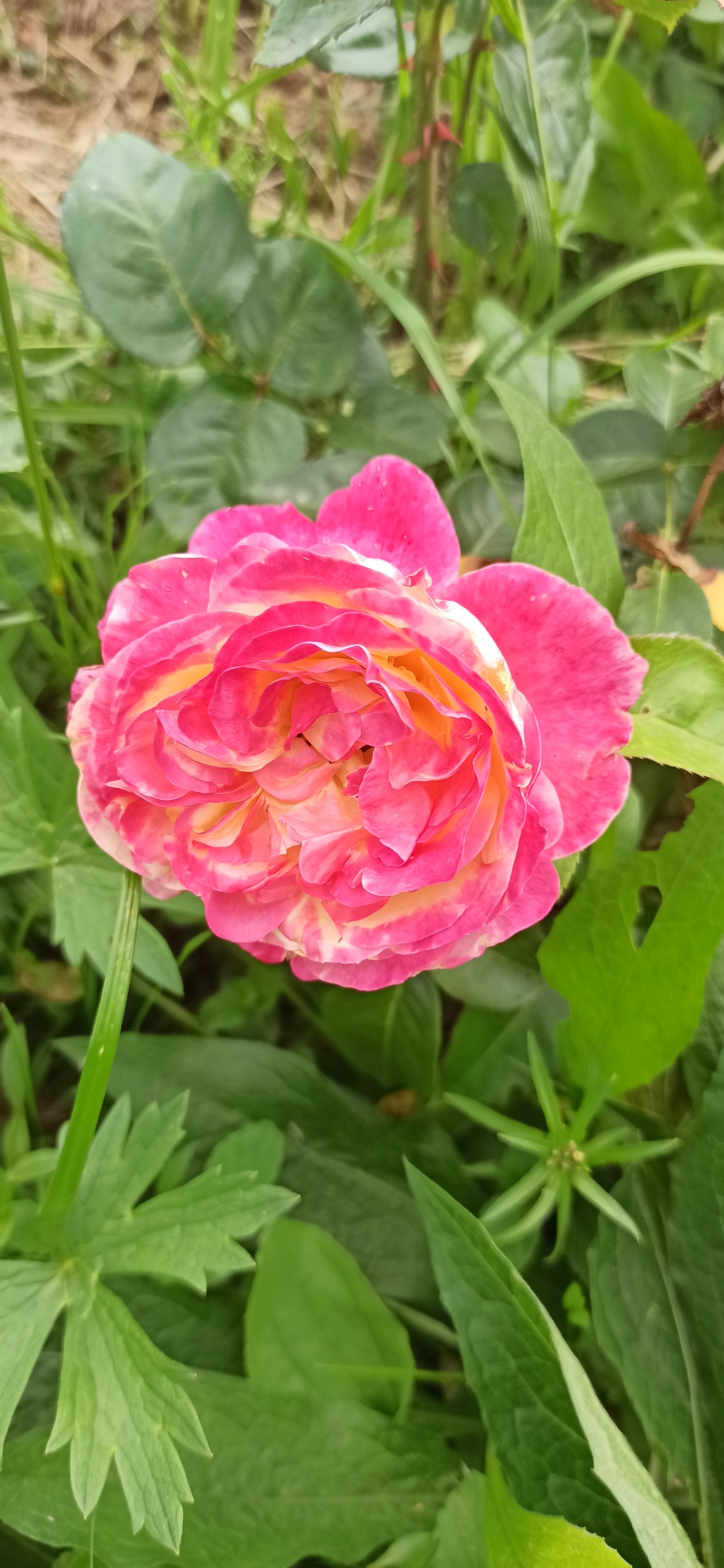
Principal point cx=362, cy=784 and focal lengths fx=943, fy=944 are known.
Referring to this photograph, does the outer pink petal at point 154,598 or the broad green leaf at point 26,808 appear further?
the broad green leaf at point 26,808

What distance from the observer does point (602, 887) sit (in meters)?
0.68

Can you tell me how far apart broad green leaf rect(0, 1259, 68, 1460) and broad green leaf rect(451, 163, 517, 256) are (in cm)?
89

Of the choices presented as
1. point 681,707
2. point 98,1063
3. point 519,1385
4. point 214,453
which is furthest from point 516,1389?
point 214,453

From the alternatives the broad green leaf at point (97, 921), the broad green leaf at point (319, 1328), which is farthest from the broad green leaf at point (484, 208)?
the broad green leaf at point (319, 1328)

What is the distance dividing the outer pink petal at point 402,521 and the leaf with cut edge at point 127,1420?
487 mm

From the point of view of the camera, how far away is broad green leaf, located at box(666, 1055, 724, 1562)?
672 millimetres

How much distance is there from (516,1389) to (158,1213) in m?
0.27

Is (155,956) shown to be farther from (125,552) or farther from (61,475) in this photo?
(61,475)

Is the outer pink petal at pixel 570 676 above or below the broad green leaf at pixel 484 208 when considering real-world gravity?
below

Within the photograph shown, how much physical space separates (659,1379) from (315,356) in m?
0.81

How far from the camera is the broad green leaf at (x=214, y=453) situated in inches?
28.7

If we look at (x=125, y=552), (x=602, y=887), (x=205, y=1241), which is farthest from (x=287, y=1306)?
(x=125, y=552)

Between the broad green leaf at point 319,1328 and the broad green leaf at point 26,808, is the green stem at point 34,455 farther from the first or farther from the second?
the broad green leaf at point 319,1328

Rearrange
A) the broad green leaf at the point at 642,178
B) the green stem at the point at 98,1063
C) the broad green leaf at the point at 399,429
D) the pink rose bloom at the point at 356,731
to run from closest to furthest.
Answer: the pink rose bloom at the point at 356,731 < the green stem at the point at 98,1063 < the broad green leaf at the point at 399,429 < the broad green leaf at the point at 642,178
